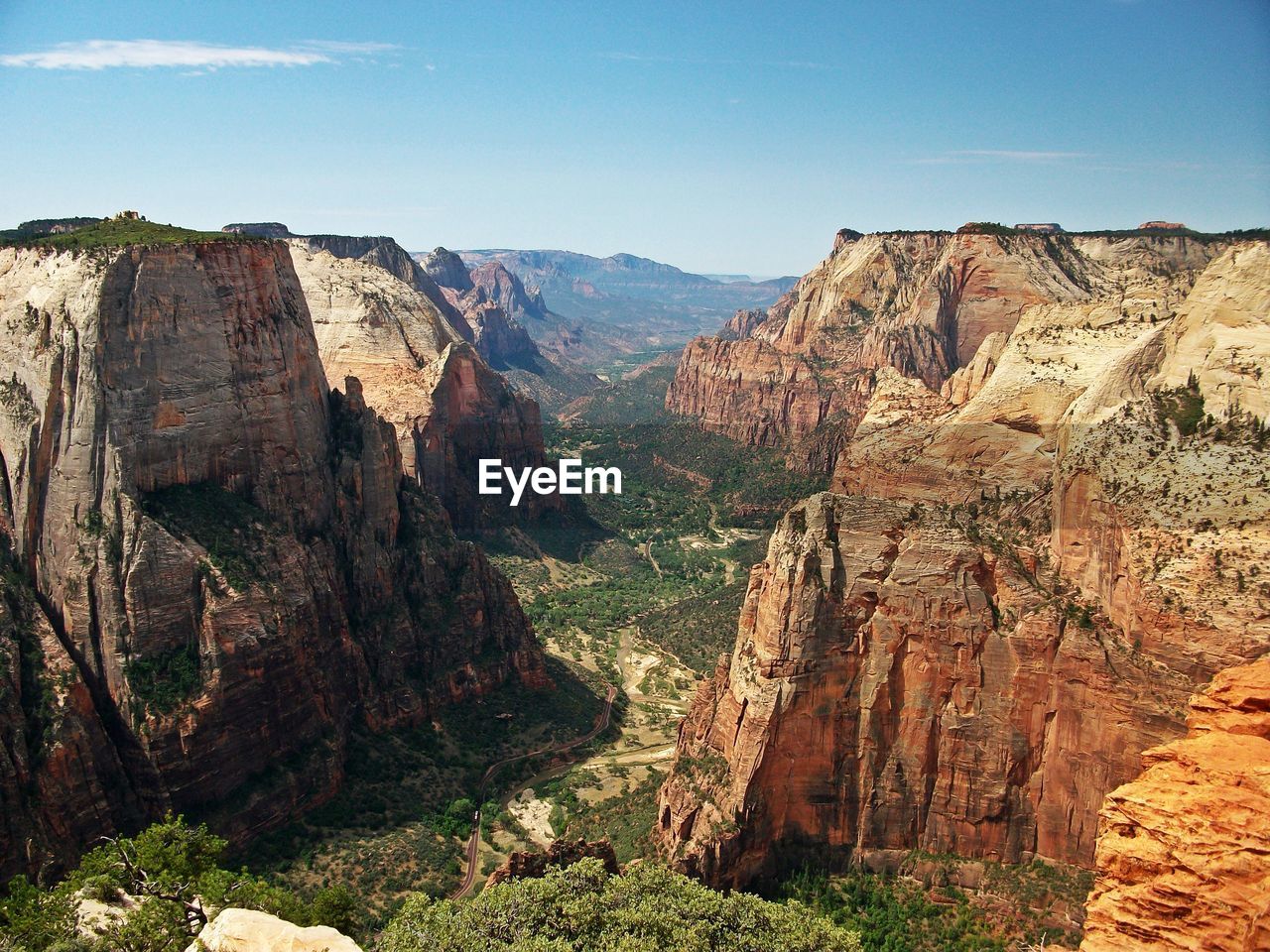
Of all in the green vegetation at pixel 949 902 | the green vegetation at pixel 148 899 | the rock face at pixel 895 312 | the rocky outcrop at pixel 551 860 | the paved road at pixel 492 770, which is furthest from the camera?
the rock face at pixel 895 312

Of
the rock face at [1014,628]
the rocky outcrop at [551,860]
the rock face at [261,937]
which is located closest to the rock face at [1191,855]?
the rock face at [1014,628]

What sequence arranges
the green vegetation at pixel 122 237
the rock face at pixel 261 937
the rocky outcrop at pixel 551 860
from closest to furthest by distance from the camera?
the rock face at pixel 261 937, the rocky outcrop at pixel 551 860, the green vegetation at pixel 122 237

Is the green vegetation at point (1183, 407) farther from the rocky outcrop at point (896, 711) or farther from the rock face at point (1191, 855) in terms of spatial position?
the rock face at point (1191, 855)

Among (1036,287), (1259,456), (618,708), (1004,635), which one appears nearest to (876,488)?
(1004,635)

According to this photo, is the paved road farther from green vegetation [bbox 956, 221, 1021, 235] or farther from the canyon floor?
green vegetation [bbox 956, 221, 1021, 235]

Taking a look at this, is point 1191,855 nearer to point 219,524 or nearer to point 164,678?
point 164,678

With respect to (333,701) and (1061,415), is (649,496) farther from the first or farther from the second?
(1061,415)
